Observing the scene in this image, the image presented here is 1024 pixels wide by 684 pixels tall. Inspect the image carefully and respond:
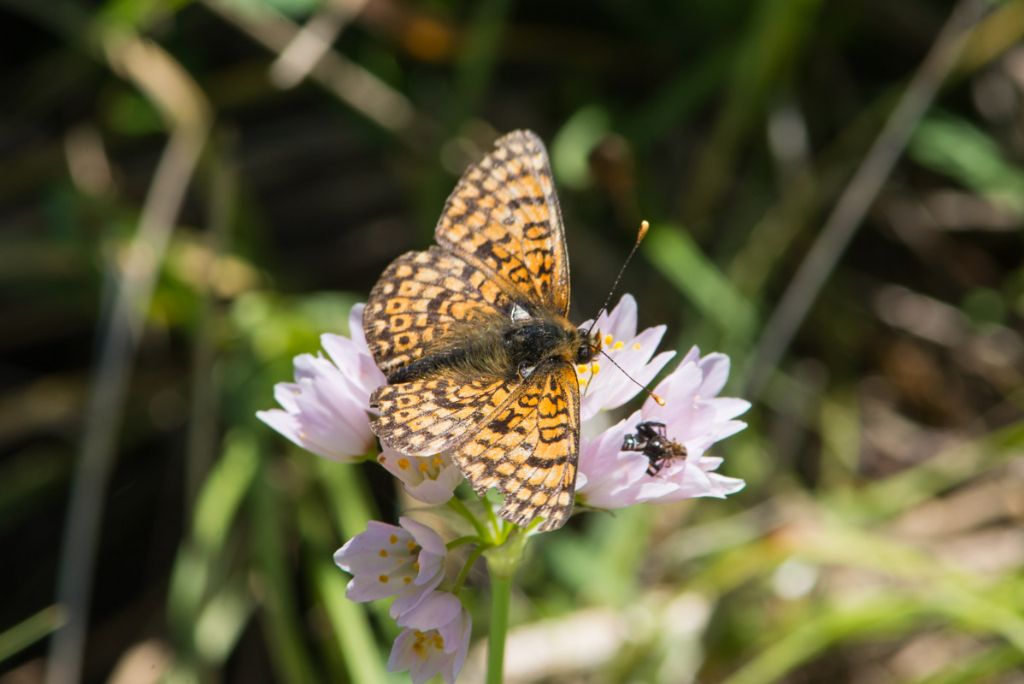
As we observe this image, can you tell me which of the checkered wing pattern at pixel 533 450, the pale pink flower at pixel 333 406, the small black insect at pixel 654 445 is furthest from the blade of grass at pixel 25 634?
the small black insect at pixel 654 445

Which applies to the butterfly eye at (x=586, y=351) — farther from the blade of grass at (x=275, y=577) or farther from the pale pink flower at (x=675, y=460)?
the blade of grass at (x=275, y=577)

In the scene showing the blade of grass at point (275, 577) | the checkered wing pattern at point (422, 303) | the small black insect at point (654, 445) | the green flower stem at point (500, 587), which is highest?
the checkered wing pattern at point (422, 303)

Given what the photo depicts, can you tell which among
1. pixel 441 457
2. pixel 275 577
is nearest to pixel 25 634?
pixel 275 577

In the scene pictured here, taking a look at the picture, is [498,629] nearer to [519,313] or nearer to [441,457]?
[441,457]

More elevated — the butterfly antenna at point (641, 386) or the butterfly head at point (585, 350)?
the butterfly head at point (585, 350)

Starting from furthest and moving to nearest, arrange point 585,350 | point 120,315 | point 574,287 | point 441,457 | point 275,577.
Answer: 1. point 574,287
2. point 120,315
3. point 275,577
4. point 585,350
5. point 441,457

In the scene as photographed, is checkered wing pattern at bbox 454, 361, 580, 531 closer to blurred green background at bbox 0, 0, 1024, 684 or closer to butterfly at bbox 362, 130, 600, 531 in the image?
butterfly at bbox 362, 130, 600, 531

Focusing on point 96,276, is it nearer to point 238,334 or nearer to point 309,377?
point 238,334
